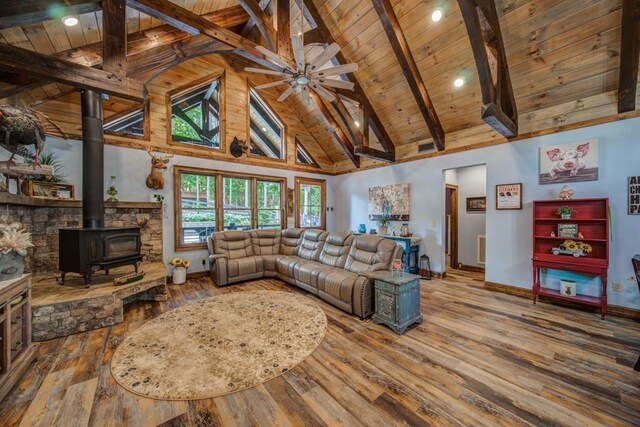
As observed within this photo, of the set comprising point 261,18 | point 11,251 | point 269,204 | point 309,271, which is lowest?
point 309,271

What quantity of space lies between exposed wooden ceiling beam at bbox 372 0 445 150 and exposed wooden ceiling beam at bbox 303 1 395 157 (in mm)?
1043

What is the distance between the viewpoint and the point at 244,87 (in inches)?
241

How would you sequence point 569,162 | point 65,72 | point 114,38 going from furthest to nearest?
point 569,162, point 114,38, point 65,72

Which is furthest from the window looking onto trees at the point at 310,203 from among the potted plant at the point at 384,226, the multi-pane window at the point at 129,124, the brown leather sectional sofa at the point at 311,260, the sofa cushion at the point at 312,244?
the multi-pane window at the point at 129,124

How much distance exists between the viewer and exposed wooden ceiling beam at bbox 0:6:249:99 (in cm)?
322

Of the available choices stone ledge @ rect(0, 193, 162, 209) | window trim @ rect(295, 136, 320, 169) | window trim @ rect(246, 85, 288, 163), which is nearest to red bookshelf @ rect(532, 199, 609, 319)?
window trim @ rect(295, 136, 320, 169)

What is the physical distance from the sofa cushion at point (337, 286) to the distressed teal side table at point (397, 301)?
1.18 feet

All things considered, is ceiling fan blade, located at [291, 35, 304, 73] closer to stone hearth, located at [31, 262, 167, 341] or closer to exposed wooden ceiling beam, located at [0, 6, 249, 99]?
exposed wooden ceiling beam, located at [0, 6, 249, 99]

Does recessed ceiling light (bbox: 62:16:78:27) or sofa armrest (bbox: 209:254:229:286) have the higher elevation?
recessed ceiling light (bbox: 62:16:78:27)

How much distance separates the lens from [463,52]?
3.81 metres

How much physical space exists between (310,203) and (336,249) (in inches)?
133

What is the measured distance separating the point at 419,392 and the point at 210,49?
523cm

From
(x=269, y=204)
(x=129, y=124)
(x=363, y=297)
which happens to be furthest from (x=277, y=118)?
(x=363, y=297)

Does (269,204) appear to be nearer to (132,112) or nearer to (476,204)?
(132,112)
